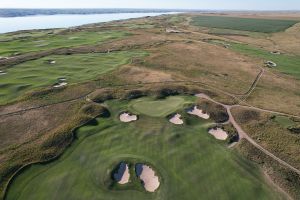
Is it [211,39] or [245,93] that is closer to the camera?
[245,93]

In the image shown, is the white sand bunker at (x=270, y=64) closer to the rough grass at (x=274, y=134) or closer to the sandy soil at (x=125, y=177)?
the rough grass at (x=274, y=134)

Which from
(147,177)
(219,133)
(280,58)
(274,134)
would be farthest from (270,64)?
(147,177)

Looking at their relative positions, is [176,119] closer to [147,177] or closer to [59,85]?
[147,177]

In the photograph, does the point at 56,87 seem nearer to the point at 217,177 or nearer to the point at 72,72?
the point at 72,72

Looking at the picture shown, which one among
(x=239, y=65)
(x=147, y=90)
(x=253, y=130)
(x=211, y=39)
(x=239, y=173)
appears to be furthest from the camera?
(x=211, y=39)

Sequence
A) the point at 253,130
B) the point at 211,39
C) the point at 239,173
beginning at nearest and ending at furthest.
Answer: the point at 239,173, the point at 253,130, the point at 211,39

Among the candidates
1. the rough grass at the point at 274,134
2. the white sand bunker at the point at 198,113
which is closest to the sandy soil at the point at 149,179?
the white sand bunker at the point at 198,113

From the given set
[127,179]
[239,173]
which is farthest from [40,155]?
[239,173]
